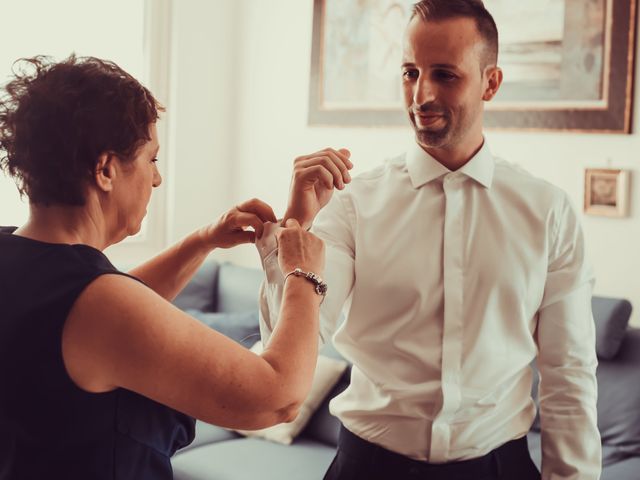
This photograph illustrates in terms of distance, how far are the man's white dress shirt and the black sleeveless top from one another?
44cm

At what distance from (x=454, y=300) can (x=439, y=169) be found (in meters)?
0.28

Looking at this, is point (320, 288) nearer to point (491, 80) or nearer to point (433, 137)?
point (433, 137)


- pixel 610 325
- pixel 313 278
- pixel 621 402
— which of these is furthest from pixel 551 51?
pixel 313 278

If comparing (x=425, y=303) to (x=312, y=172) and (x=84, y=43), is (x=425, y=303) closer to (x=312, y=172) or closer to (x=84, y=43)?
(x=312, y=172)

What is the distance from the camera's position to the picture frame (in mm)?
3021

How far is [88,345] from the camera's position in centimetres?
99

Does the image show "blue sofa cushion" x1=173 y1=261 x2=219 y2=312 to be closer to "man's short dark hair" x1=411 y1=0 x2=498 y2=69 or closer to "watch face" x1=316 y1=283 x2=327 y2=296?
"man's short dark hair" x1=411 y1=0 x2=498 y2=69

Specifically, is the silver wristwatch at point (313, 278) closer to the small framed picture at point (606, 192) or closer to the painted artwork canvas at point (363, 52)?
the small framed picture at point (606, 192)

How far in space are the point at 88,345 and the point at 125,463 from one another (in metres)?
0.20

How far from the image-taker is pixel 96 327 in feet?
3.23

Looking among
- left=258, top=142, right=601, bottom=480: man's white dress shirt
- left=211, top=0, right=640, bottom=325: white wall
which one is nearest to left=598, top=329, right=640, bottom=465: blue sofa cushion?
left=211, top=0, right=640, bottom=325: white wall

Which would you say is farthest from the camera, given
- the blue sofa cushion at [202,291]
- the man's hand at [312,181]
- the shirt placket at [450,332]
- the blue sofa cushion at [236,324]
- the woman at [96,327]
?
Answer: the blue sofa cushion at [202,291]

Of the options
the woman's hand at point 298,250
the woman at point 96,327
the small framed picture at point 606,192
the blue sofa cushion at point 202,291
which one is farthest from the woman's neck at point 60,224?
the blue sofa cushion at point 202,291

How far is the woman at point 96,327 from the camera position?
1000 mm
